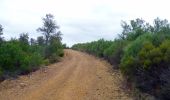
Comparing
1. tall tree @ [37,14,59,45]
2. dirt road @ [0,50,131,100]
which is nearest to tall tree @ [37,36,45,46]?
tall tree @ [37,14,59,45]

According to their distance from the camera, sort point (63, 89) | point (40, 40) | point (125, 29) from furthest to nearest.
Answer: point (40, 40), point (125, 29), point (63, 89)

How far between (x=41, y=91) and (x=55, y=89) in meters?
0.96

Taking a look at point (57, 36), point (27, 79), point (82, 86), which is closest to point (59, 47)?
point (57, 36)

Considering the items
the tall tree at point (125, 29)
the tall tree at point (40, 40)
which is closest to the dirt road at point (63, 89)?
the tall tree at point (125, 29)

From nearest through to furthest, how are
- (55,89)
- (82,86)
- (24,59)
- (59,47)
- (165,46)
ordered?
(165,46), (55,89), (82,86), (24,59), (59,47)

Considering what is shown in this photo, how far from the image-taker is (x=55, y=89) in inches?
824

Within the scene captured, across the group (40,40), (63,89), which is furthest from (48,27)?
(63,89)

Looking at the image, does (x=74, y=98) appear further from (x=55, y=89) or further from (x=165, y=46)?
(x=165, y=46)

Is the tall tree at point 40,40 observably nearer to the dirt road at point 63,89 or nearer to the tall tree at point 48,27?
the tall tree at point 48,27

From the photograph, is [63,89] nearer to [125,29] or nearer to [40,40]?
[125,29]

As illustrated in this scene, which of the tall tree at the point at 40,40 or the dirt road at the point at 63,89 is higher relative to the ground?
the tall tree at the point at 40,40

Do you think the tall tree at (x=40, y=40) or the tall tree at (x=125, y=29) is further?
the tall tree at (x=40, y=40)

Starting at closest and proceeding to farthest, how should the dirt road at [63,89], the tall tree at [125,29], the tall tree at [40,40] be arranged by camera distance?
the dirt road at [63,89] < the tall tree at [125,29] < the tall tree at [40,40]

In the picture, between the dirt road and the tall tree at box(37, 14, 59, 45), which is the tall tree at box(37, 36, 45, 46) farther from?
the dirt road
